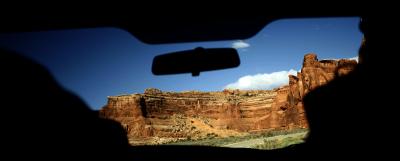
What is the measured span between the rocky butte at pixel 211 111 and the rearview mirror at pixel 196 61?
61.3 meters

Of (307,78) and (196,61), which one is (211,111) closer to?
(307,78)

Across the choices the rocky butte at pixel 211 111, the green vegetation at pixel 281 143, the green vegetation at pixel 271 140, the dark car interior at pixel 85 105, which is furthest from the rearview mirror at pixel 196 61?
the rocky butte at pixel 211 111

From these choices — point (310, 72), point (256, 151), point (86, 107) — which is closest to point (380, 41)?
point (256, 151)

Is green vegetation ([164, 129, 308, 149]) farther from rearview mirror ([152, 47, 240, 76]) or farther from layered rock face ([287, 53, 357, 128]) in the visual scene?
rearview mirror ([152, 47, 240, 76])

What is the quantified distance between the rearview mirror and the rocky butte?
61.3 meters

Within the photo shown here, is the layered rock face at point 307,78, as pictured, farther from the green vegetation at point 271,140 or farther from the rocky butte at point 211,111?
the green vegetation at point 271,140

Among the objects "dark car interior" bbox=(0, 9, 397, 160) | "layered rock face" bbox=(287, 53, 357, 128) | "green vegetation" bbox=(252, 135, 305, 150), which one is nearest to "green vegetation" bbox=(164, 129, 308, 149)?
"green vegetation" bbox=(252, 135, 305, 150)

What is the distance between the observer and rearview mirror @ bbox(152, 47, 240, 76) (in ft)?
15.3

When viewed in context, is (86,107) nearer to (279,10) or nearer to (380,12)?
(279,10)

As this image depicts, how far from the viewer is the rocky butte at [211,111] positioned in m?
70.8

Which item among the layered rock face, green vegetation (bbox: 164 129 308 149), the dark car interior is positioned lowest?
green vegetation (bbox: 164 129 308 149)

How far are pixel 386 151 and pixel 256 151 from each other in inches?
117

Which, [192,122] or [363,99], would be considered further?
[192,122]

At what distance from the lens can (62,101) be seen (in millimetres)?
4566
